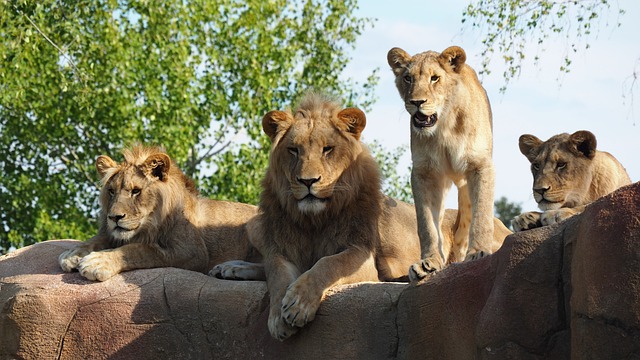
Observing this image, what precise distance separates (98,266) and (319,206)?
1.54m

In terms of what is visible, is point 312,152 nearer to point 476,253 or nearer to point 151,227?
point 476,253

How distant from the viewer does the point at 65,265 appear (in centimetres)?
691

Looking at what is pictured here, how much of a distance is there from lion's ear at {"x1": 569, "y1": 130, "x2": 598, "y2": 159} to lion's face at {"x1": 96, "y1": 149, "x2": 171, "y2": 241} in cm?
282

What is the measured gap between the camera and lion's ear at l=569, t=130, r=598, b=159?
6.11 metres

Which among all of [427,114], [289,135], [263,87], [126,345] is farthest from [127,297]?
[263,87]

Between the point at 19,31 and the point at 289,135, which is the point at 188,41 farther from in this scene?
the point at 289,135

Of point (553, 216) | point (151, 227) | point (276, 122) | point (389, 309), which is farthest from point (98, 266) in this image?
point (553, 216)

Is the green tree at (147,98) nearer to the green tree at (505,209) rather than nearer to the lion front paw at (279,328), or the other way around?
the lion front paw at (279,328)

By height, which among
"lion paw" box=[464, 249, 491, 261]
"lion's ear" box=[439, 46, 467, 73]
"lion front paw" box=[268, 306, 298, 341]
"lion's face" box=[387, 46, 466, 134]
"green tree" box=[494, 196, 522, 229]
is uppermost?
"green tree" box=[494, 196, 522, 229]

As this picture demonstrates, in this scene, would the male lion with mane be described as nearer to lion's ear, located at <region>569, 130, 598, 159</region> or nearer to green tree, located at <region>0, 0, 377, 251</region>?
lion's ear, located at <region>569, 130, 598, 159</region>

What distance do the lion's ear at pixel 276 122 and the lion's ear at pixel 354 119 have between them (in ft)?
1.11

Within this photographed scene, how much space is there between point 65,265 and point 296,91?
1016 centimetres

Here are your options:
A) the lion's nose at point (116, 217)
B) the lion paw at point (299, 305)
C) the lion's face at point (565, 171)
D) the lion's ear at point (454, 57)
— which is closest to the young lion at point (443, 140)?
the lion's ear at point (454, 57)

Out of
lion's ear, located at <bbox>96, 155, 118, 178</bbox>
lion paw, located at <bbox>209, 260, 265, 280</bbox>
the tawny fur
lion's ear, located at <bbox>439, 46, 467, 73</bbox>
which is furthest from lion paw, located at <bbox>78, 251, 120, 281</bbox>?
lion's ear, located at <bbox>439, 46, 467, 73</bbox>
